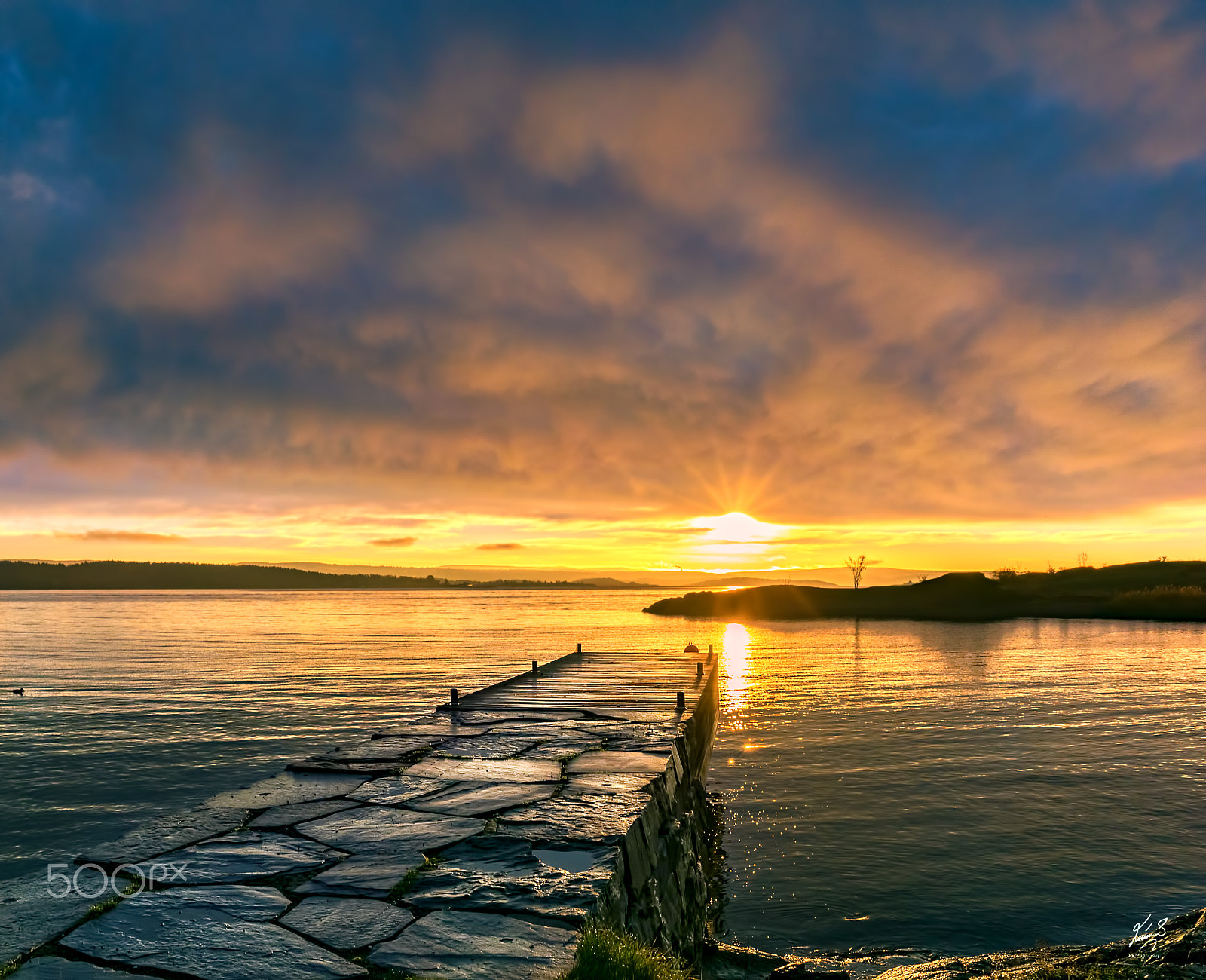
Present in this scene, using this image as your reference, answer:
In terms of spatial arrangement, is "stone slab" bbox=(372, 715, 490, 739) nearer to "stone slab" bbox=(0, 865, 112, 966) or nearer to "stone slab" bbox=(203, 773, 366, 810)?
"stone slab" bbox=(203, 773, 366, 810)

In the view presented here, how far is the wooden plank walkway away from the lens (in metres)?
16.1

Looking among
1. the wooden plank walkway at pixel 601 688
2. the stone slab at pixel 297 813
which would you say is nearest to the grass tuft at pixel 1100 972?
the stone slab at pixel 297 813

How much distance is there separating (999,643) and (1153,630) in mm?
21613

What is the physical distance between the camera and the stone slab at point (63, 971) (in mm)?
4414

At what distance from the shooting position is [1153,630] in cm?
6288

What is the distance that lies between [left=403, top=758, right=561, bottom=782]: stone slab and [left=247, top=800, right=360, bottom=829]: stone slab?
1.39 meters

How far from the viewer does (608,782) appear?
9.15 m

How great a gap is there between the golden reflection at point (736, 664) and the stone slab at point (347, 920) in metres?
22.4

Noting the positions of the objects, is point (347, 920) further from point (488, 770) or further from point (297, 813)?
point (488, 770)

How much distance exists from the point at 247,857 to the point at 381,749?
4.76m

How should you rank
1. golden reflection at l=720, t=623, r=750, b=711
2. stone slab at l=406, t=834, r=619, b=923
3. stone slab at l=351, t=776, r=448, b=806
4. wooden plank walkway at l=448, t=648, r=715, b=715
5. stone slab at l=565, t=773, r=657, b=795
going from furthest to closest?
golden reflection at l=720, t=623, r=750, b=711, wooden plank walkway at l=448, t=648, r=715, b=715, stone slab at l=565, t=773, r=657, b=795, stone slab at l=351, t=776, r=448, b=806, stone slab at l=406, t=834, r=619, b=923

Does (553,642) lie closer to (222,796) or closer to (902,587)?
(222,796)

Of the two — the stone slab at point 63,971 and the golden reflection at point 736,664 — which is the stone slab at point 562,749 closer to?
the stone slab at point 63,971
